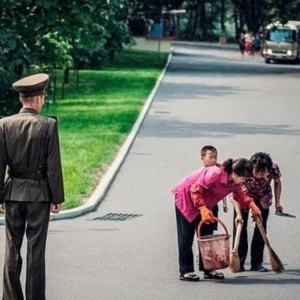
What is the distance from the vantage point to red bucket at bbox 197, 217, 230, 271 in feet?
37.1

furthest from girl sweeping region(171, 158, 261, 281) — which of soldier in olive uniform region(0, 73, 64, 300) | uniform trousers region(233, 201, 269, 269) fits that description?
soldier in olive uniform region(0, 73, 64, 300)

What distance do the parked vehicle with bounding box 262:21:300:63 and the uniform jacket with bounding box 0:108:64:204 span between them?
64834 millimetres

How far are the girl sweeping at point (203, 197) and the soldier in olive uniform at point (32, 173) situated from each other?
1815 millimetres

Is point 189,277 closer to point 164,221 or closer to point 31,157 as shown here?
point 31,157

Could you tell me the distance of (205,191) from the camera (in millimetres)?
11320

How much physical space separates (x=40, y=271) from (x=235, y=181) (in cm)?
215

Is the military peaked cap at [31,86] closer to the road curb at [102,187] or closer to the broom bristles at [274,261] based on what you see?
the broom bristles at [274,261]

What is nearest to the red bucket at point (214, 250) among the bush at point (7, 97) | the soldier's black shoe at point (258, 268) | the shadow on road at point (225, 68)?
the soldier's black shoe at point (258, 268)

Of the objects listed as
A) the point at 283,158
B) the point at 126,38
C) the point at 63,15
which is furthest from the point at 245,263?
→ the point at 126,38

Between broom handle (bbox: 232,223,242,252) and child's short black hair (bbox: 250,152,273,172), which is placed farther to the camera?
child's short black hair (bbox: 250,152,273,172)

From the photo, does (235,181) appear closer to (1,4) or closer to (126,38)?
(1,4)

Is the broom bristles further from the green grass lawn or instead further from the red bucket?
the green grass lawn

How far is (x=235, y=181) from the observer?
1116 centimetres

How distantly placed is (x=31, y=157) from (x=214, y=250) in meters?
2.29
